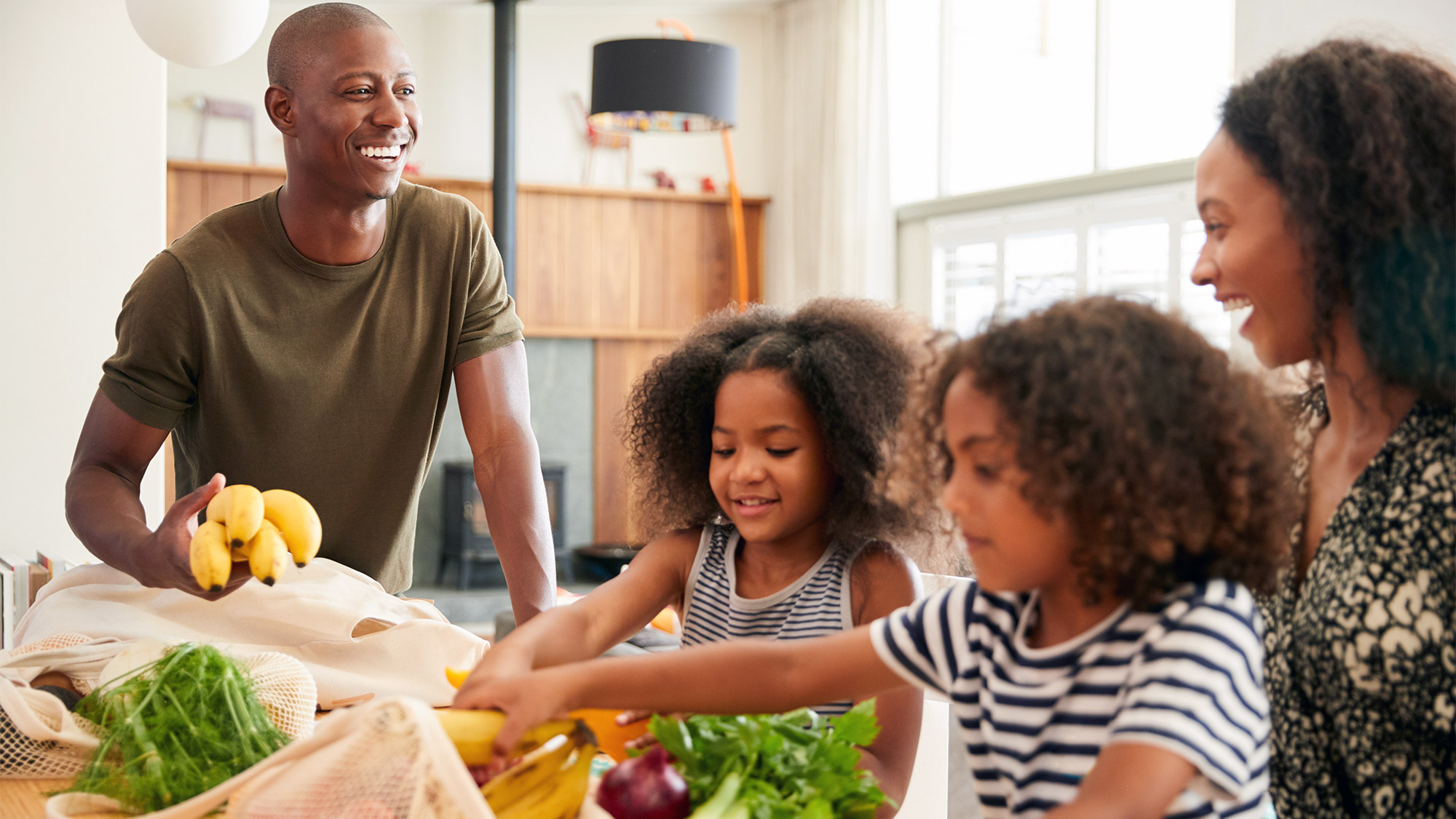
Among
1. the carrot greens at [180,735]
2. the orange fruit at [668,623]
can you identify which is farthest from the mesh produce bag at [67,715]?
the orange fruit at [668,623]

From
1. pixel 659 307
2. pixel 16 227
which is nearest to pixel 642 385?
pixel 16 227

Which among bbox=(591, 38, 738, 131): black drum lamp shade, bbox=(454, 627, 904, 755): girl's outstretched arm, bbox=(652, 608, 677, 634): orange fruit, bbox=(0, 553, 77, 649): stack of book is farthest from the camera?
bbox=(591, 38, 738, 131): black drum lamp shade

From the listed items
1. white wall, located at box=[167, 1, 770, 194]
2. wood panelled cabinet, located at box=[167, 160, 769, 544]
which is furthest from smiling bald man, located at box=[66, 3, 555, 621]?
white wall, located at box=[167, 1, 770, 194]

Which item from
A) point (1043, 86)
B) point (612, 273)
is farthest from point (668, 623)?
point (612, 273)

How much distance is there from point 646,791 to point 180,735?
451 millimetres

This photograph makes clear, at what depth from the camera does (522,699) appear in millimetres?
889

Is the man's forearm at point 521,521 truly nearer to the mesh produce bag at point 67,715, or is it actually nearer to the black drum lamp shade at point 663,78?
the mesh produce bag at point 67,715

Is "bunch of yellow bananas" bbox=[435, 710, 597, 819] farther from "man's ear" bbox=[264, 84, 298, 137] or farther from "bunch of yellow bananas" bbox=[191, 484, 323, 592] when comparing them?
"man's ear" bbox=[264, 84, 298, 137]

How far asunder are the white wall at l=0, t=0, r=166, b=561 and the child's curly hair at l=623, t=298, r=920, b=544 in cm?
254

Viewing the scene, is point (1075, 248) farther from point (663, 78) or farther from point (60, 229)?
point (60, 229)

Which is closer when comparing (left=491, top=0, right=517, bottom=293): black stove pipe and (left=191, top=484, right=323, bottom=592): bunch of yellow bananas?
(left=191, top=484, right=323, bottom=592): bunch of yellow bananas

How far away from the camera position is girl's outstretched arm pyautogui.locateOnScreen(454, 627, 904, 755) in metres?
0.93

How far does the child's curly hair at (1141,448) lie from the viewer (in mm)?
814

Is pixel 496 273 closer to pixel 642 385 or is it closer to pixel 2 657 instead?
pixel 642 385
